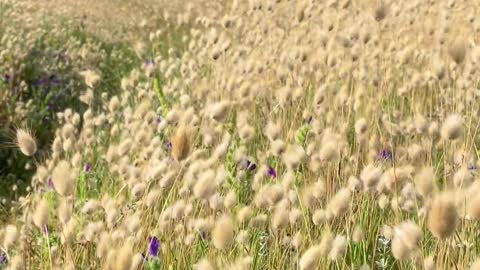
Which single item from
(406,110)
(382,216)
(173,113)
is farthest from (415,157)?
(406,110)

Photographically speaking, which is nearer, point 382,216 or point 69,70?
point 382,216

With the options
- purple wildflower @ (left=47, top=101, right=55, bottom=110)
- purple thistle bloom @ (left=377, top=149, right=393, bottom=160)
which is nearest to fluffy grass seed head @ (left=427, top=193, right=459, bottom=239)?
purple thistle bloom @ (left=377, top=149, right=393, bottom=160)

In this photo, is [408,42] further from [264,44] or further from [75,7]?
[75,7]

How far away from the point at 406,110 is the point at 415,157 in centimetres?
115

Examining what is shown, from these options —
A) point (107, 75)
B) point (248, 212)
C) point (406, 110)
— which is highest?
point (248, 212)

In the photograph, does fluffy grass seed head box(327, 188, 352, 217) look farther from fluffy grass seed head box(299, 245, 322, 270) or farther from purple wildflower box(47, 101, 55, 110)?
purple wildflower box(47, 101, 55, 110)

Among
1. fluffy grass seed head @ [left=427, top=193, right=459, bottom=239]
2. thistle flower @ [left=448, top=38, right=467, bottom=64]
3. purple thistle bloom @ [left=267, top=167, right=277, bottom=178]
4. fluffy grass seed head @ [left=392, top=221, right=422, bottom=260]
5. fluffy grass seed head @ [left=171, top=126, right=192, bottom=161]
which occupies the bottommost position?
purple thistle bloom @ [left=267, top=167, right=277, bottom=178]

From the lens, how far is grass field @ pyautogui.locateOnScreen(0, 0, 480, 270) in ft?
4.34

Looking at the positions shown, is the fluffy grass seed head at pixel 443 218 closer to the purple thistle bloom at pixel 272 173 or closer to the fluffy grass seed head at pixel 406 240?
the fluffy grass seed head at pixel 406 240

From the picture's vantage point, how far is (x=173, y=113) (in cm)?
189

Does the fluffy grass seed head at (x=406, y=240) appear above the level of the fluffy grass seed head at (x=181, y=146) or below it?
below

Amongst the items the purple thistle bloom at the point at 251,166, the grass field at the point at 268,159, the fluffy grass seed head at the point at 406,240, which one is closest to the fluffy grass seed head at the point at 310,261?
the grass field at the point at 268,159

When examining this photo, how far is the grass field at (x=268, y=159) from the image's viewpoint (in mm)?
1324

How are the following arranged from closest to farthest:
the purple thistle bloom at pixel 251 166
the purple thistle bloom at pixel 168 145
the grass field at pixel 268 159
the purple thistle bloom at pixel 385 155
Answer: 1. the grass field at pixel 268 159
2. the purple thistle bloom at pixel 385 155
3. the purple thistle bloom at pixel 251 166
4. the purple thistle bloom at pixel 168 145
